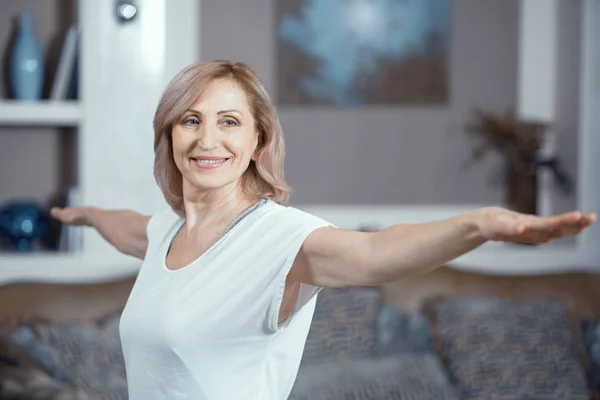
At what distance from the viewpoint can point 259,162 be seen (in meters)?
1.37

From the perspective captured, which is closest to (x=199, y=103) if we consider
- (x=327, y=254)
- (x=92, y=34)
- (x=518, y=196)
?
(x=327, y=254)

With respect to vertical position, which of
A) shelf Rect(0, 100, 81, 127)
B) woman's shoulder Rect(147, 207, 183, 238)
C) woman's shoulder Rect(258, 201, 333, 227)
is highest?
shelf Rect(0, 100, 81, 127)

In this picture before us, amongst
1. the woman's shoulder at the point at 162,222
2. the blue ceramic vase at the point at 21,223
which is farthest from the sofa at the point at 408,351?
the woman's shoulder at the point at 162,222

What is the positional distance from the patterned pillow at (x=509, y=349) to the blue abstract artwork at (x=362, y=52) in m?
1.07

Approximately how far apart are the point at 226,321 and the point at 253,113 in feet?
1.05

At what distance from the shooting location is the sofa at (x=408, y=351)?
276 cm

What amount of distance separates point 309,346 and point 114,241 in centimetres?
129

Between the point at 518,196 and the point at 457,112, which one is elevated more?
the point at 457,112

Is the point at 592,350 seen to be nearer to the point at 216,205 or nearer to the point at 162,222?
the point at 162,222

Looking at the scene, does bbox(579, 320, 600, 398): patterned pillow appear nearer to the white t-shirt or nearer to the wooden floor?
the wooden floor

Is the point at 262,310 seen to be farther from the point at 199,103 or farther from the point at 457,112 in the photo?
the point at 457,112

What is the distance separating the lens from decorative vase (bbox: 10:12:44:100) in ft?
10.3

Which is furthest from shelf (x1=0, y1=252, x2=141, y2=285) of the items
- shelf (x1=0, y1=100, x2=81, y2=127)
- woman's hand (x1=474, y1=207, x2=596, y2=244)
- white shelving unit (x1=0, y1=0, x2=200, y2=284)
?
woman's hand (x1=474, y1=207, x2=596, y2=244)

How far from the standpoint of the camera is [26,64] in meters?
3.16
